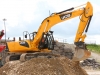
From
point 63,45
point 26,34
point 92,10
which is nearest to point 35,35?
point 26,34

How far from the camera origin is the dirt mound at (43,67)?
54.6 ft

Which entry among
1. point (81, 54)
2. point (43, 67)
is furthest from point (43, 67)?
point (81, 54)

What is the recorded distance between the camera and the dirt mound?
1666 centimetres

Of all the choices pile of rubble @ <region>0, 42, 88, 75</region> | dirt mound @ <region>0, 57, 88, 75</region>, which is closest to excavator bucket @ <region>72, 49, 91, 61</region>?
pile of rubble @ <region>0, 42, 88, 75</region>

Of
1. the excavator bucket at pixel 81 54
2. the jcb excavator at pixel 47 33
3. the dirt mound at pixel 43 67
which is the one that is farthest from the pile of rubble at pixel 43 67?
the jcb excavator at pixel 47 33

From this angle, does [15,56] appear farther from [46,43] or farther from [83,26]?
[83,26]

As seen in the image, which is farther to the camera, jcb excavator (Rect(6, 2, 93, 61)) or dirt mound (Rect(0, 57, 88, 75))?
jcb excavator (Rect(6, 2, 93, 61))

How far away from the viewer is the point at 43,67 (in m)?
17.0

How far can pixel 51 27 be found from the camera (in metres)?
20.8

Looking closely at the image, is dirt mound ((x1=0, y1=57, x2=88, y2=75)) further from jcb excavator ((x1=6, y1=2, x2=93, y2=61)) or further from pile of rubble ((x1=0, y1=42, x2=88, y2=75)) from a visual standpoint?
jcb excavator ((x1=6, y1=2, x2=93, y2=61))

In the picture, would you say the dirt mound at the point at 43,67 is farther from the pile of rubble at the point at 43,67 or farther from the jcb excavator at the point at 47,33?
the jcb excavator at the point at 47,33

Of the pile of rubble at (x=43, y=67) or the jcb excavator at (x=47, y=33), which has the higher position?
the jcb excavator at (x=47, y=33)

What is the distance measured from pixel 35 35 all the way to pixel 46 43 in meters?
0.90

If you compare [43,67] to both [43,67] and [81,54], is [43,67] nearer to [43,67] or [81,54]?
[43,67]
